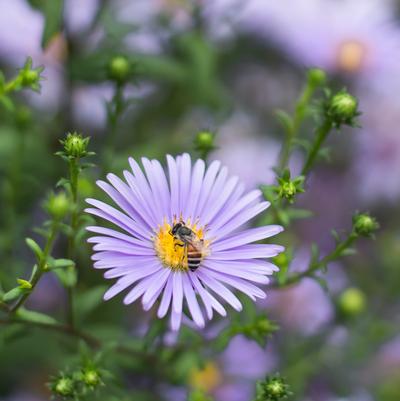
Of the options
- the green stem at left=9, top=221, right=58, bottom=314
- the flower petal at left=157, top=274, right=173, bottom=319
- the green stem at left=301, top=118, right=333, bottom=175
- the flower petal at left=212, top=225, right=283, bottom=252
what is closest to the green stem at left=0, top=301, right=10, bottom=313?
the green stem at left=9, top=221, right=58, bottom=314

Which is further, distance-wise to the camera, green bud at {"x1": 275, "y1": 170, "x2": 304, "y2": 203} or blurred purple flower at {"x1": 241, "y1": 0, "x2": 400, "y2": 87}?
blurred purple flower at {"x1": 241, "y1": 0, "x2": 400, "y2": 87}

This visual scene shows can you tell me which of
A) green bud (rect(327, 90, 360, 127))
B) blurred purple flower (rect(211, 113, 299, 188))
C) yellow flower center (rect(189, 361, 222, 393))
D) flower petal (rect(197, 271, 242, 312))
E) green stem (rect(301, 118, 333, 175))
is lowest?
flower petal (rect(197, 271, 242, 312))

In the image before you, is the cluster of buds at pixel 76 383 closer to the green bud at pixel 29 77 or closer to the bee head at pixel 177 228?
the bee head at pixel 177 228

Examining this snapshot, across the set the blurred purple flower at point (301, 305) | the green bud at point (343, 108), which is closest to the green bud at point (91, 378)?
the green bud at point (343, 108)

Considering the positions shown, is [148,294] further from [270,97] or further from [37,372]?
[270,97]

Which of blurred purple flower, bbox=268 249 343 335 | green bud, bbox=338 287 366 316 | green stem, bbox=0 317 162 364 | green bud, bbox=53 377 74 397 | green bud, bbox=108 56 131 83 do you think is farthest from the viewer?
blurred purple flower, bbox=268 249 343 335

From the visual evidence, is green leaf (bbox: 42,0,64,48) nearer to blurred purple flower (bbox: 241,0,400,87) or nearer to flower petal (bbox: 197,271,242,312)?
flower petal (bbox: 197,271,242,312)

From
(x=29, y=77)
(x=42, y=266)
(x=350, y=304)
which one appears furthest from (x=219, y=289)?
(x=350, y=304)
